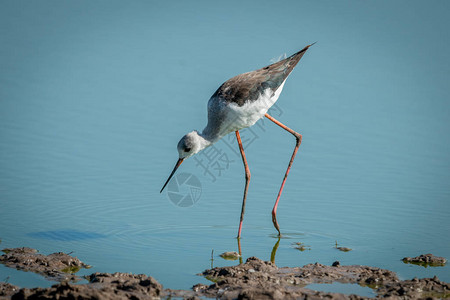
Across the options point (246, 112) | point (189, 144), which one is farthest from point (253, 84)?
point (189, 144)

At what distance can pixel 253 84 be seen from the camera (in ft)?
27.8

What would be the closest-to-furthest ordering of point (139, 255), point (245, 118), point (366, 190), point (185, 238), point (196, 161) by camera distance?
point (139, 255) < point (185, 238) < point (245, 118) < point (366, 190) < point (196, 161)

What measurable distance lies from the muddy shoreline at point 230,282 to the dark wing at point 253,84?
2671mm

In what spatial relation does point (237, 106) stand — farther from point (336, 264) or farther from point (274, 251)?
point (336, 264)

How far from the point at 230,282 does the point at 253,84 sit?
347 cm

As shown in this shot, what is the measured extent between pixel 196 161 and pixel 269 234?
305 cm

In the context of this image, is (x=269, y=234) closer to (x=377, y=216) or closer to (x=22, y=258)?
(x=377, y=216)

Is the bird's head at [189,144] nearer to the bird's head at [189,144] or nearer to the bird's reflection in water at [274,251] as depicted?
the bird's head at [189,144]

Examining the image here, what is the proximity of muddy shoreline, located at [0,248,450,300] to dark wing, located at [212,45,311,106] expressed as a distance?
8.76 ft

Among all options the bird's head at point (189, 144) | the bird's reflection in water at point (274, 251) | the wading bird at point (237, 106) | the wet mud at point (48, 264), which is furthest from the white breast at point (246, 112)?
the wet mud at point (48, 264)

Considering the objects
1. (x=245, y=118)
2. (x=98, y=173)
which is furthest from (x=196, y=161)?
(x=245, y=118)

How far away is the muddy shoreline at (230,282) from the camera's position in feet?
17.1

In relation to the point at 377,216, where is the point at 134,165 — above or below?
above

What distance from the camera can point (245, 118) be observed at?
28.0 ft
